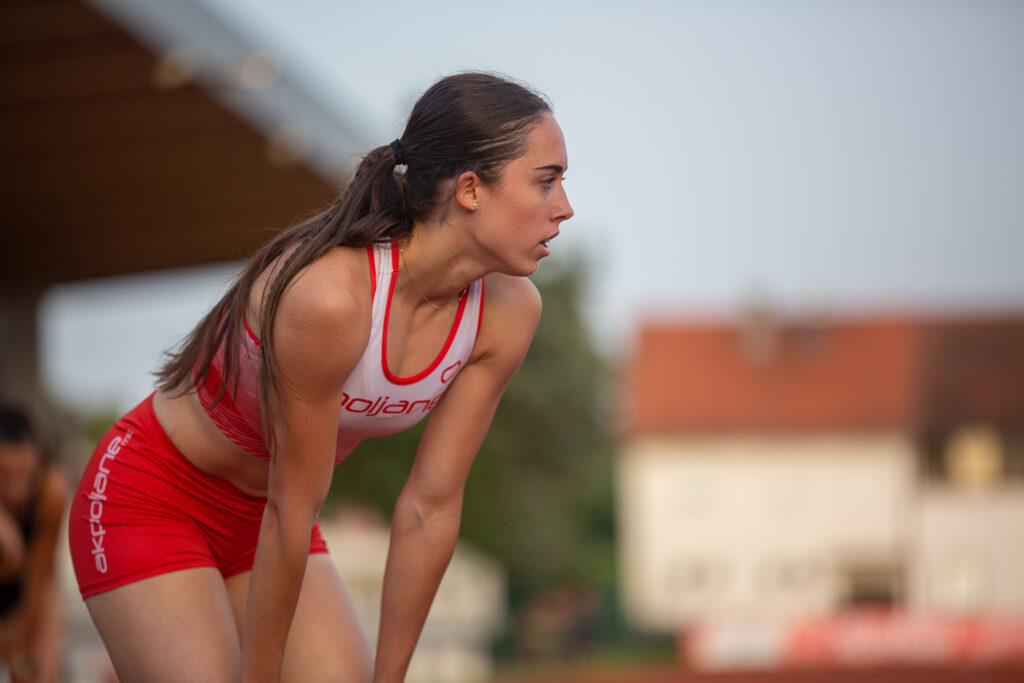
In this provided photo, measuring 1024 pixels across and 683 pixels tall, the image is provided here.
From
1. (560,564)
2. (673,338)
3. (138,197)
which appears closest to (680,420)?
(673,338)

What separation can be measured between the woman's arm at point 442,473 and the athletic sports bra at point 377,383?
0.05 meters

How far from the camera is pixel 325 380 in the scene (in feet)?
8.28

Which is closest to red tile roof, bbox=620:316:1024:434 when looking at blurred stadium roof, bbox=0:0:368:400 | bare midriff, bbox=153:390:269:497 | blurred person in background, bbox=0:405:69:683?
blurred stadium roof, bbox=0:0:368:400

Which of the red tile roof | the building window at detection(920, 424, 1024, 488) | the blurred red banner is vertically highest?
the red tile roof

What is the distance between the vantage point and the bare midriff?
2916 millimetres

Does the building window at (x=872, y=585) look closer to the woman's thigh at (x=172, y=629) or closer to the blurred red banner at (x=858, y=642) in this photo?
the blurred red banner at (x=858, y=642)

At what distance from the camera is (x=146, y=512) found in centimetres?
293

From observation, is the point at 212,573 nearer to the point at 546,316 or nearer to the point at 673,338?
the point at 546,316

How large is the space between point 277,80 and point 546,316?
25.8 meters

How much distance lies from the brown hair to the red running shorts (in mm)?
285

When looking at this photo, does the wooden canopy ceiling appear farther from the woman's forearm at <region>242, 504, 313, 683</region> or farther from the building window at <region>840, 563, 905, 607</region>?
the building window at <region>840, 563, 905, 607</region>

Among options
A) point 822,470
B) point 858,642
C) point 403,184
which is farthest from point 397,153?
point 822,470

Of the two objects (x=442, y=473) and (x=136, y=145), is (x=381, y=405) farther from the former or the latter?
(x=136, y=145)

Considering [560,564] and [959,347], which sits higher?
[959,347]
